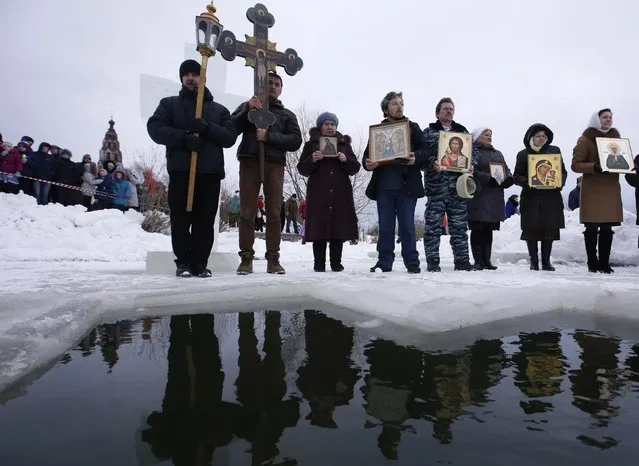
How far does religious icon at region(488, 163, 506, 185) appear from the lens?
4.97 m

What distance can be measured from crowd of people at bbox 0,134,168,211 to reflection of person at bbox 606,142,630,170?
447 inches

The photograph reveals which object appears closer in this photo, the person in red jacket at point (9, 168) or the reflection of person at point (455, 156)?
the reflection of person at point (455, 156)

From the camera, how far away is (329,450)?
850 mm

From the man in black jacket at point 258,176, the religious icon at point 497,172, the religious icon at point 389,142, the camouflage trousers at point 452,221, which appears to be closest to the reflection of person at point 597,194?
the religious icon at point 497,172

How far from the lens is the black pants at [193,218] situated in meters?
3.67

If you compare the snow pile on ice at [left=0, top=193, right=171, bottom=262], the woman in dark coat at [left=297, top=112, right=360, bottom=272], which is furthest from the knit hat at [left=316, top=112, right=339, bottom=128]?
the snow pile on ice at [left=0, top=193, right=171, bottom=262]

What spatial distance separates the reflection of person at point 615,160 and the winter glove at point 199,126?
417 centimetres

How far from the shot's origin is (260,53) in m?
4.34

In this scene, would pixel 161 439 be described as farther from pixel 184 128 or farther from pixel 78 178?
pixel 78 178

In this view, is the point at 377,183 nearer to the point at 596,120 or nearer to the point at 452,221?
the point at 452,221

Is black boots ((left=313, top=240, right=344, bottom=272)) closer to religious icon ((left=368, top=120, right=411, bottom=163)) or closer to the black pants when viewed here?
religious icon ((left=368, top=120, right=411, bottom=163))

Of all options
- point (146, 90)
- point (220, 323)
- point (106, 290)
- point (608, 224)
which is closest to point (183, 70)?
point (146, 90)

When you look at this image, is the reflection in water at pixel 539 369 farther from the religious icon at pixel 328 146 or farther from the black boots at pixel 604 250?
the black boots at pixel 604 250

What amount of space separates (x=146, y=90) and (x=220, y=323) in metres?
2.95
